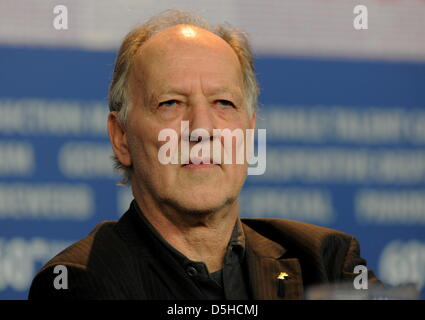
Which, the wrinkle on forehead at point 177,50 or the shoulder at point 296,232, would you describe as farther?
the shoulder at point 296,232

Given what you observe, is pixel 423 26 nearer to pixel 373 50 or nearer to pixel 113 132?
pixel 373 50

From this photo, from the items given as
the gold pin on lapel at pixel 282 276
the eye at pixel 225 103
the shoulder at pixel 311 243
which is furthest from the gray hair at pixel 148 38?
the gold pin on lapel at pixel 282 276

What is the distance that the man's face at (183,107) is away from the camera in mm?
1951

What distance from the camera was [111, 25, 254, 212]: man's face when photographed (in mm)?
1951

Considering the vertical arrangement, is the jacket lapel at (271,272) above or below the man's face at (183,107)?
below

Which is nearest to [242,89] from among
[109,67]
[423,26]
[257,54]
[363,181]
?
[257,54]

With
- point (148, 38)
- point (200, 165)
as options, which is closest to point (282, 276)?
point (200, 165)

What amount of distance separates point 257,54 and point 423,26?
2.09 ft

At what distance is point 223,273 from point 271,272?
13cm

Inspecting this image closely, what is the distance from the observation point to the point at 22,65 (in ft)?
7.47

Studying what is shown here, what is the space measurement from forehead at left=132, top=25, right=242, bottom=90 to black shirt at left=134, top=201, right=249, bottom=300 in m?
0.38

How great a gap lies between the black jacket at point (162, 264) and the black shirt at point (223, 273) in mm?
21

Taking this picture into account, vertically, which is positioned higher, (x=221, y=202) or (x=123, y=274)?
(x=221, y=202)

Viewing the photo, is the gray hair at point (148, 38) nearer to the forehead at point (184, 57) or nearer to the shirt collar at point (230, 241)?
the forehead at point (184, 57)
